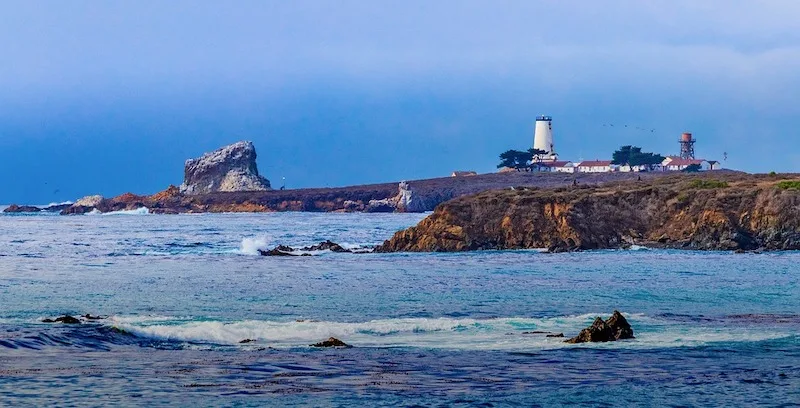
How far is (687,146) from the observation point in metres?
181

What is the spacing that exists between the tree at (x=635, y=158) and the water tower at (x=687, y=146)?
29.9ft

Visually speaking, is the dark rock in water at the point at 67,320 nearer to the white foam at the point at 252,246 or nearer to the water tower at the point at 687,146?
the white foam at the point at 252,246

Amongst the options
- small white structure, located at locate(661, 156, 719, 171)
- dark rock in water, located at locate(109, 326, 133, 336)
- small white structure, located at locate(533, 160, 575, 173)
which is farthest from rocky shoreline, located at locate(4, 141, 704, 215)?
dark rock in water, located at locate(109, 326, 133, 336)

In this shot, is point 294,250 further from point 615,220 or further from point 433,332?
point 433,332

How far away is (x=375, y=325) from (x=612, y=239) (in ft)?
112

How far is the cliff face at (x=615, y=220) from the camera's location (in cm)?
5303

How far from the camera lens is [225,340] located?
22.0 m

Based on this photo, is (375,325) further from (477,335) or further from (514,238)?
(514,238)

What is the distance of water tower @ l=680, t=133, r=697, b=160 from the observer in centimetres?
17962

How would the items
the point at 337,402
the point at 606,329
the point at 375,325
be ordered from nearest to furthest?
the point at 337,402 < the point at 606,329 < the point at 375,325

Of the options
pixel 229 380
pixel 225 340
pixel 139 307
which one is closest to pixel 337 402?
pixel 229 380

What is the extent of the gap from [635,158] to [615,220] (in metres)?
117

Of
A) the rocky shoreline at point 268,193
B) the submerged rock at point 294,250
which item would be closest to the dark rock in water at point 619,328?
the submerged rock at point 294,250

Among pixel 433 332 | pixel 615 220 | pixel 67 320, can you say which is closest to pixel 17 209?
pixel 615 220
